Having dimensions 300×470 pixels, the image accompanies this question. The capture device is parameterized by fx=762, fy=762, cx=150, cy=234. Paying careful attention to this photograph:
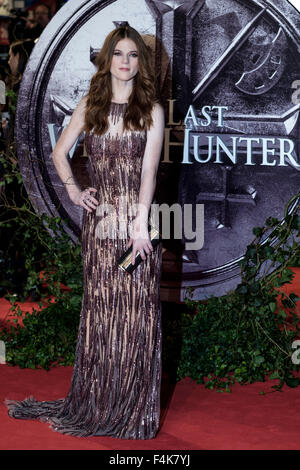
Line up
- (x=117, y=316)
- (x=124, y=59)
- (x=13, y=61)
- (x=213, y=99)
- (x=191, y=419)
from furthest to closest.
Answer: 1. (x=13, y=61)
2. (x=213, y=99)
3. (x=191, y=419)
4. (x=117, y=316)
5. (x=124, y=59)

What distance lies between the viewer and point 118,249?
3.01 metres

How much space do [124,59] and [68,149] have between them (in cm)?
44

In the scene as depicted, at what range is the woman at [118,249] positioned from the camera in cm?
293

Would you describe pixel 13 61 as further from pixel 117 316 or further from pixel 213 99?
pixel 117 316

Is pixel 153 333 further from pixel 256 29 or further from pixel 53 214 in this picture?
pixel 256 29

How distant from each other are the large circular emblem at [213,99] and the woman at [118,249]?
52.5 inches

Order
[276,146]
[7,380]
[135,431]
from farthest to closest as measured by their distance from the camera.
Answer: [276,146] → [7,380] → [135,431]

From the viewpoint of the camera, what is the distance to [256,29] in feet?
14.1

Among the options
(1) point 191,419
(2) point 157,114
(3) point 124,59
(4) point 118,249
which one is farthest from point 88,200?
(1) point 191,419

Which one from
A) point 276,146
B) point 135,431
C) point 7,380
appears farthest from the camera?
point 276,146

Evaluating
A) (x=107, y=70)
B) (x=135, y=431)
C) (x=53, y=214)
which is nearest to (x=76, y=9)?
(x=53, y=214)

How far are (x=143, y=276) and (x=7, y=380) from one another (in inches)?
45.4

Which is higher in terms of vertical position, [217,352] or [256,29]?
[256,29]

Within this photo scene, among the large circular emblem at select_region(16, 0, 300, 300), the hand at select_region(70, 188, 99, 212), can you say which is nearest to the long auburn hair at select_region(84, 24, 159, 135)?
the hand at select_region(70, 188, 99, 212)
